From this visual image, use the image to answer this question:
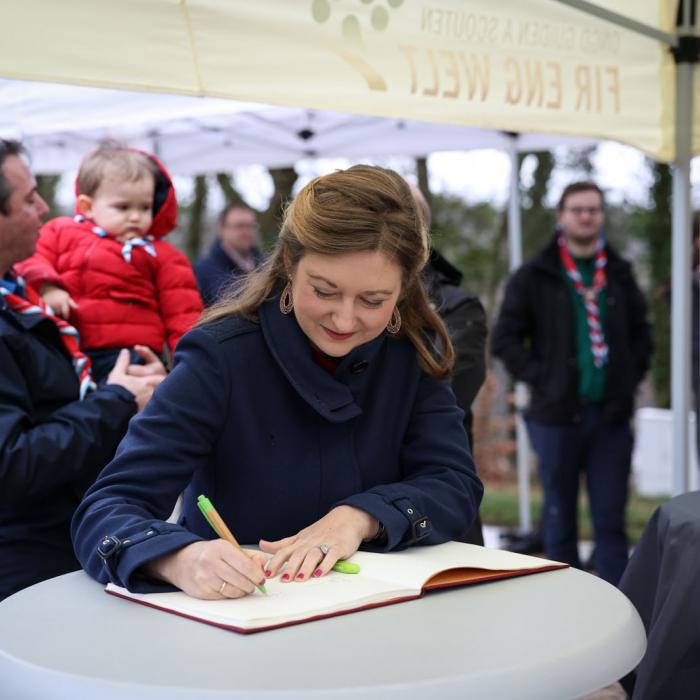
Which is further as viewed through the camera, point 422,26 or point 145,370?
point 422,26

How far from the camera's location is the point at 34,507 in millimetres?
2502

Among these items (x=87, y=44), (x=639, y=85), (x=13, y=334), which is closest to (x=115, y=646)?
(x=13, y=334)

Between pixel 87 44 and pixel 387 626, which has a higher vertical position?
pixel 87 44

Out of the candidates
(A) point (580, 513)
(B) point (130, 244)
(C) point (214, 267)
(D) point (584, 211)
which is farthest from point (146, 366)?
(A) point (580, 513)

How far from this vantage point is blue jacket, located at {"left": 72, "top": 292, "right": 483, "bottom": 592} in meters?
1.86

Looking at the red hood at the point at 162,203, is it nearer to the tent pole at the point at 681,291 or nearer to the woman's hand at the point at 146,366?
the woman's hand at the point at 146,366

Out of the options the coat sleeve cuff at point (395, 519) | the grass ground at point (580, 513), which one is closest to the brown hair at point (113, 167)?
the coat sleeve cuff at point (395, 519)

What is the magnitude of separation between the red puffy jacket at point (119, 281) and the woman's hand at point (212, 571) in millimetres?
1519

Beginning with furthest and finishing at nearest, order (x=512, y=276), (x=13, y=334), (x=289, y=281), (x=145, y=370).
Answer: (x=512, y=276) < (x=145, y=370) < (x=13, y=334) < (x=289, y=281)

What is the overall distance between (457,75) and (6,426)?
1811 mm

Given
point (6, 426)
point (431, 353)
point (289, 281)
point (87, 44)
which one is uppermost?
point (87, 44)

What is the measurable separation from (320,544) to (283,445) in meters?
0.29

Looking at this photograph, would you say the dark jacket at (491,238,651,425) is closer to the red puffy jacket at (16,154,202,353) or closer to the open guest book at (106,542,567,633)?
A: the red puffy jacket at (16,154,202,353)

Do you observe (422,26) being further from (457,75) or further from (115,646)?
(115,646)
